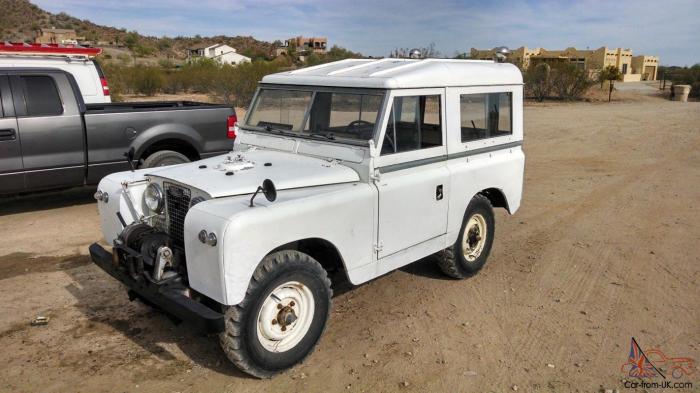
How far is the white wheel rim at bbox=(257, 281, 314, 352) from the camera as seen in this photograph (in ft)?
11.8

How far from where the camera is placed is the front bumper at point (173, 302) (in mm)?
3258

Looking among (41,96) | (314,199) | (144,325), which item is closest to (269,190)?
(314,199)

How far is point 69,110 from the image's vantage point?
7.11m

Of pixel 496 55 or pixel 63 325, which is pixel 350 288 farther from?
pixel 496 55

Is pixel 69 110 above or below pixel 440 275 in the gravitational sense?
above

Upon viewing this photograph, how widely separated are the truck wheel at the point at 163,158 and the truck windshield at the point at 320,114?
9.05 feet

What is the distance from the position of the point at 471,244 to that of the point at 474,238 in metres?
0.07

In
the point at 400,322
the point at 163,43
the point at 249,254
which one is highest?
the point at 163,43

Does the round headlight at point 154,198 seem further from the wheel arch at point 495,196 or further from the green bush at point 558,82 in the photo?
the green bush at point 558,82

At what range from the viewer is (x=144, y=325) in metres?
4.45

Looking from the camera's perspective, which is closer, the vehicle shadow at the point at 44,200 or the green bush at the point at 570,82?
the vehicle shadow at the point at 44,200

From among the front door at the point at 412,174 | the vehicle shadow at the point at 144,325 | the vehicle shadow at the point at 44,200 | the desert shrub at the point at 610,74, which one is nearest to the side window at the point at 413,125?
the front door at the point at 412,174

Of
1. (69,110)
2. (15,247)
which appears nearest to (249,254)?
(15,247)

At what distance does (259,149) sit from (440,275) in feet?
7.18
